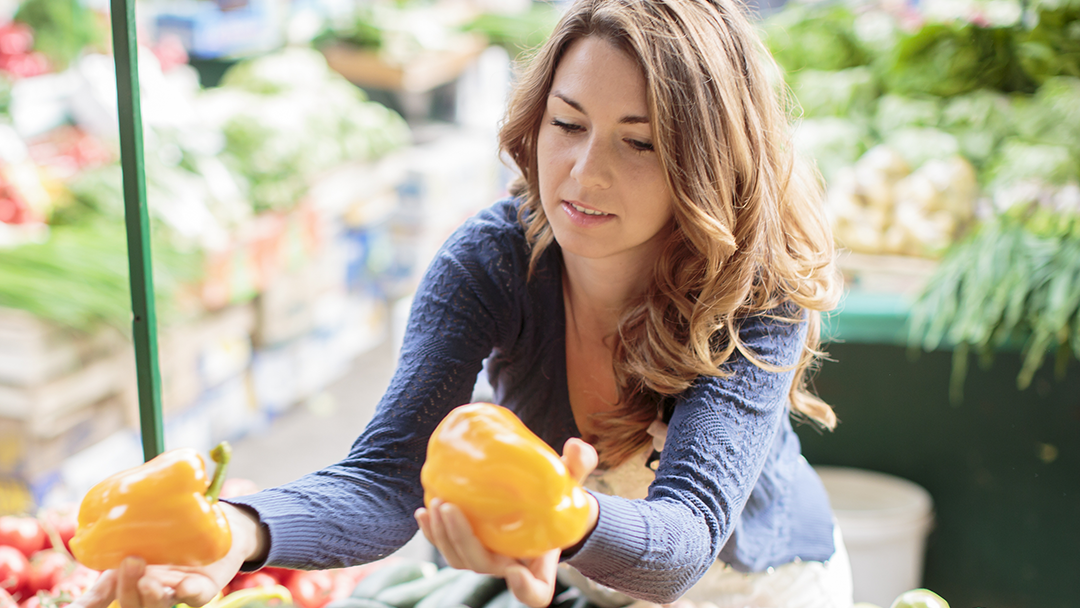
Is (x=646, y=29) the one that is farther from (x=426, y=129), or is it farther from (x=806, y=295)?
(x=426, y=129)

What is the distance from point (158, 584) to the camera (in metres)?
0.86

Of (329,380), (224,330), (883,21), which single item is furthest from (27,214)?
(883,21)

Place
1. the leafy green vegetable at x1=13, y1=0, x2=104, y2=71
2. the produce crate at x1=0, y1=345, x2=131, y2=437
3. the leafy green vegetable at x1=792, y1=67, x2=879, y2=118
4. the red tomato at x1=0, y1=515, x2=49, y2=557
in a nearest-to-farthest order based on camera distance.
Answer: the red tomato at x1=0, y1=515, x2=49, y2=557, the produce crate at x1=0, y1=345, x2=131, y2=437, the leafy green vegetable at x1=792, y1=67, x2=879, y2=118, the leafy green vegetable at x1=13, y1=0, x2=104, y2=71

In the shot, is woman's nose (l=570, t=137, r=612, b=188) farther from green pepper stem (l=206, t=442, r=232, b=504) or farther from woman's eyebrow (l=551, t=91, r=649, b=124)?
green pepper stem (l=206, t=442, r=232, b=504)

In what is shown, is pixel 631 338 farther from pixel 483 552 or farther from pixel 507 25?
pixel 507 25

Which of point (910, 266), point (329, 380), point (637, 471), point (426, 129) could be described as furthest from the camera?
point (426, 129)

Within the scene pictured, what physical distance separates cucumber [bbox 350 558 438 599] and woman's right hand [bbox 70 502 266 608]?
597 millimetres

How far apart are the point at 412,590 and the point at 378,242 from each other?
127 inches

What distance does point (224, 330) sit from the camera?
3428mm

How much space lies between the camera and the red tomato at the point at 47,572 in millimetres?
1460

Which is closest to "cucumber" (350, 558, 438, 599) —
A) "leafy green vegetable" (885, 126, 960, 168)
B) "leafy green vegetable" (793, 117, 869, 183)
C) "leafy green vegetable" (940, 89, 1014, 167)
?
"leafy green vegetable" (793, 117, 869, 183)

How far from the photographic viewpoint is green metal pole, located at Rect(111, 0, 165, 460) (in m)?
1.13

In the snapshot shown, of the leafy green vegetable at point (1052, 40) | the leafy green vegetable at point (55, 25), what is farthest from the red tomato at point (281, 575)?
the leafy green vegetable at point (1052, 40)

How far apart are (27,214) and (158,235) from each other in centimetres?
41
